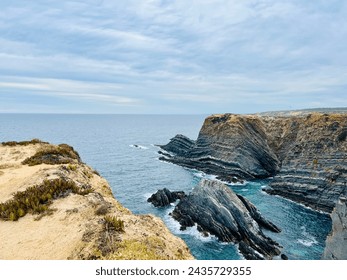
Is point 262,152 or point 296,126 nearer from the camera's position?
point 262,152

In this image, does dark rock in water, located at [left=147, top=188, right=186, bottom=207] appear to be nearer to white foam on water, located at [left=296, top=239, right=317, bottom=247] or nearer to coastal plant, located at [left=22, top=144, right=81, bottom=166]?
white foam on water, located at [left=296, top=239, right=317, bottom=247]

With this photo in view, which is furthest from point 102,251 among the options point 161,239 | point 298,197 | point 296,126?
point 296,126

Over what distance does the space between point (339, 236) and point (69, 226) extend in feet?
86.8

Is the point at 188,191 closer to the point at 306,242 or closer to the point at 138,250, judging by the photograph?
the point at 306,242

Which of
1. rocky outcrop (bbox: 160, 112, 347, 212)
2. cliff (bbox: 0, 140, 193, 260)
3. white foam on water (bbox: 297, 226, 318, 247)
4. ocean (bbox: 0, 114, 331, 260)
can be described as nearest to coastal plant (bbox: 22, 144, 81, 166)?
cliff (bbox: 0, 140, 193, 260)

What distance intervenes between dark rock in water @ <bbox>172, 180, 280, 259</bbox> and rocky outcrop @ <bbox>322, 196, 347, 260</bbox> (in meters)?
8.36

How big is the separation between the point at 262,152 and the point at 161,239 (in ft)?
241

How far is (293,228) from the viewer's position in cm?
4344

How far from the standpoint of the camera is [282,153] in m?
84.3

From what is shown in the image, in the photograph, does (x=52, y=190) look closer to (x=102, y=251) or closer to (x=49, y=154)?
(x=102, y=251)

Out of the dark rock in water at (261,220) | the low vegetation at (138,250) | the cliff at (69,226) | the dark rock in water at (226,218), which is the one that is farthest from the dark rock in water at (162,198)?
the low vegetation at (138,250)

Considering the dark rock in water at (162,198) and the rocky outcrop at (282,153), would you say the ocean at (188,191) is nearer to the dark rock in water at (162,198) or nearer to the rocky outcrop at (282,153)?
the dark rock in water at (162,198)

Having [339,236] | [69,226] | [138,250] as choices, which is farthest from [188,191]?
[138,250]

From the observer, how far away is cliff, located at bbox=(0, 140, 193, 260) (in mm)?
10656
